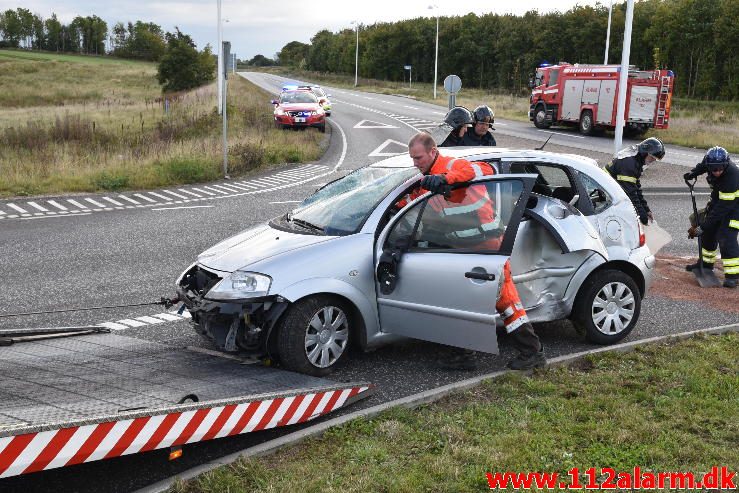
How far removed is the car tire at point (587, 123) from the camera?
3353 cm

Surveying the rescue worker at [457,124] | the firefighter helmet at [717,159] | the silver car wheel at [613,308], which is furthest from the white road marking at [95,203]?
the silver car wheel at [613,308]

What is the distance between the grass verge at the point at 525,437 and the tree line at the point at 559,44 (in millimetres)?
60396

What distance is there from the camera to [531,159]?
6.76 m

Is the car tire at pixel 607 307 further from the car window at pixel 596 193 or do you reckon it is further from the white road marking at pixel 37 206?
Answer: the white road marking at pixel 37 206

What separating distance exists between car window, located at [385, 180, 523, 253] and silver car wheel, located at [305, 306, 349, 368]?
0.67m

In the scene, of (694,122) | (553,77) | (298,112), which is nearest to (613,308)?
(298,112)

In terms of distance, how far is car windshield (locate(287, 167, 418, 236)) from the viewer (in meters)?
6.16

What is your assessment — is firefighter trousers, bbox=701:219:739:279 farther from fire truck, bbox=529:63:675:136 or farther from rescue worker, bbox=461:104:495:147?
Result: fire truck, bbox=529:63:675:136

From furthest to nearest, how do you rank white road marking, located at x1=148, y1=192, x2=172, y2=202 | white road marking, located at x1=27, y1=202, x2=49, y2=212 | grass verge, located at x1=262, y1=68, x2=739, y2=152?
grass verge, located at x1=262, y1=68, x2=739, y2=152, white road marking, located at x1=148, y1=192, x2=172, y2=202, white road marking, located at x1=27, y1=202, x2=49, y2=212

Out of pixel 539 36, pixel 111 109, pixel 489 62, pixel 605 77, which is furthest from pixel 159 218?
pixel 489 62

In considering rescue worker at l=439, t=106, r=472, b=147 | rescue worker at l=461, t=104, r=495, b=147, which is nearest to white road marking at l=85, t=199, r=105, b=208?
rescue worker at l=439, t=106, r=472, b=147

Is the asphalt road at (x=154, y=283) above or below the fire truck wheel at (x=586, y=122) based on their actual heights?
below

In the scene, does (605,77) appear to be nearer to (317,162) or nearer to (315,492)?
(317,162)

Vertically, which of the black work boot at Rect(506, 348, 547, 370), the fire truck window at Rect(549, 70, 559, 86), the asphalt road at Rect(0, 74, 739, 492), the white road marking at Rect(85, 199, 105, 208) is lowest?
the white road marking at Rect(85, 199, 105, 208)
